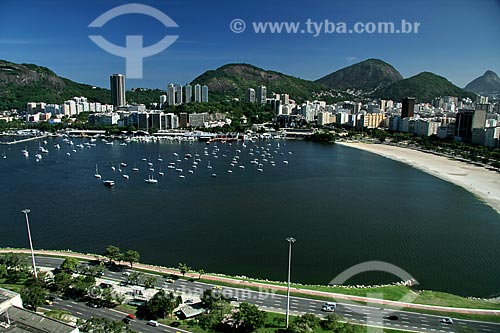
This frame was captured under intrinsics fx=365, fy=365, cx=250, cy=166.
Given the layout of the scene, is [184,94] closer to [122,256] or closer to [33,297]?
[122,256]

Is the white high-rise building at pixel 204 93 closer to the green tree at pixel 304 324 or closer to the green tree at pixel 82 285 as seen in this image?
the green tree at pixel 82 285

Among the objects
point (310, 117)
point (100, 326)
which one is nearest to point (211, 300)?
point (100, 326)

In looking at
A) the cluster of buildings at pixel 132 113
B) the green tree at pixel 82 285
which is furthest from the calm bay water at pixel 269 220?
the cluster of buildings at pixel 132 113

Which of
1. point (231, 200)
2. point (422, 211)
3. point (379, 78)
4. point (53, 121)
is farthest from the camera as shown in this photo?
point (379, 78)

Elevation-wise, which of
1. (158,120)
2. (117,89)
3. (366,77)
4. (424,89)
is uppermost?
(366,77)

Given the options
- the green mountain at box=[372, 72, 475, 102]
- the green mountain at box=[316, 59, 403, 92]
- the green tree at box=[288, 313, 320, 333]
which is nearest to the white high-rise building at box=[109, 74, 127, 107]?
the green mountain at box=[372, 72, 475, 102]

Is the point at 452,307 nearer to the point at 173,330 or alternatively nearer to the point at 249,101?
the point at 173,330

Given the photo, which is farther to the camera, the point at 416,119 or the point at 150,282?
the point at 416,119

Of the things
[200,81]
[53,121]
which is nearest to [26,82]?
[53,121]
